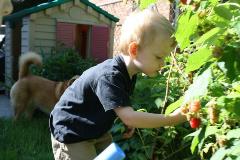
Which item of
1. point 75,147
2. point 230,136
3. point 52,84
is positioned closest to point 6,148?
point 52,84

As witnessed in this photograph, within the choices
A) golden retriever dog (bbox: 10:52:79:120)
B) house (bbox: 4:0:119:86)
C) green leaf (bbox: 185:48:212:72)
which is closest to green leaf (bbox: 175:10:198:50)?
green leaf (bbox: 185:48:212:72)

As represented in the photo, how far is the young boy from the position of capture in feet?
6.32

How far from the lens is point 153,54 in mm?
1935

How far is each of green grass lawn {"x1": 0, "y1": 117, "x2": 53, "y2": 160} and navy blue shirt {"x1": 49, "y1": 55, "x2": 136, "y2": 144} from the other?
2.02 m

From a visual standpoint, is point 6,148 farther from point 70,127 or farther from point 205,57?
point 205,57

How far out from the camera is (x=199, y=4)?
1.63m

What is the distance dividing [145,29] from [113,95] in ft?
1.03

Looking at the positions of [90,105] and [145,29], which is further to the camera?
[90,105]

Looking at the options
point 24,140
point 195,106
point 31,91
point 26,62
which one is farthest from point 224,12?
point 31,91

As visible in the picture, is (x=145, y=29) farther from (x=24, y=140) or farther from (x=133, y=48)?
(x=24, y=140)

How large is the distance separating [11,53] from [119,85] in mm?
6741

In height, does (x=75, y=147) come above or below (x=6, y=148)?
above

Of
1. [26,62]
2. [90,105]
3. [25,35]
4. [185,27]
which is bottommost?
[26,62]

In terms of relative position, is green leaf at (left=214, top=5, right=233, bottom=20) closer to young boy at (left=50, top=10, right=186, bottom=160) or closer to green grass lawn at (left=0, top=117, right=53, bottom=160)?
young boy at (left=50, top=10, right=186, bottom=160)
